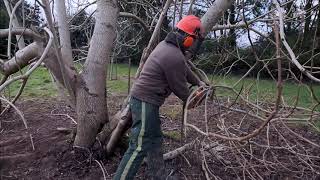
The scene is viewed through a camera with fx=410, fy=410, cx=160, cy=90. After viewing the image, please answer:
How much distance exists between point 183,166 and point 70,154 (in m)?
1.22

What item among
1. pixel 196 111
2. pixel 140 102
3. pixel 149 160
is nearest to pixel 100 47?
pixel 140 102

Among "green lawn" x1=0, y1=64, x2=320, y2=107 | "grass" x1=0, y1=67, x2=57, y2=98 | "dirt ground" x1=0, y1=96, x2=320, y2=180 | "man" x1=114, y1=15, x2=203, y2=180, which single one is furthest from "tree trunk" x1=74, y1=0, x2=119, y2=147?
"grass" x1=0, y1=67, x2=57, y2=98

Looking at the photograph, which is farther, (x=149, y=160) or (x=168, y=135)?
(x=168, y=135)

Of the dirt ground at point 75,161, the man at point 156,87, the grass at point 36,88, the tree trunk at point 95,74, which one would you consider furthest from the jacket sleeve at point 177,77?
the grass at point 36,88

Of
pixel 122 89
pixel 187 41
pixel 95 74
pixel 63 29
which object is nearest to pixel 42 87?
pixel 122 89

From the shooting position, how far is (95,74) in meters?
4.35

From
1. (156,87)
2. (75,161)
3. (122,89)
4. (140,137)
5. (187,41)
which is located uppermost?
(187,41)

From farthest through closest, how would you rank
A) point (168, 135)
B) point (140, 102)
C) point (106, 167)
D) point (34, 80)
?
point (34, 80) < point (168, 135) < point (106, 167) < point (140, 102)

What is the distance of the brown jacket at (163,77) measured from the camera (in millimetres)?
3410

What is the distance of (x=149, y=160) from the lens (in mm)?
→ 3701

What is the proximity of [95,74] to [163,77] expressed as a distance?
1102 millimetres

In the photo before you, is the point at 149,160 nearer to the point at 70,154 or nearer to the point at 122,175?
the point at 122,175

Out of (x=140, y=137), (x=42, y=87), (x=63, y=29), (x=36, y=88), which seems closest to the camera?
(x=140, y=137)

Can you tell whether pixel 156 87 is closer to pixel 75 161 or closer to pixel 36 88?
pixel 75 161
